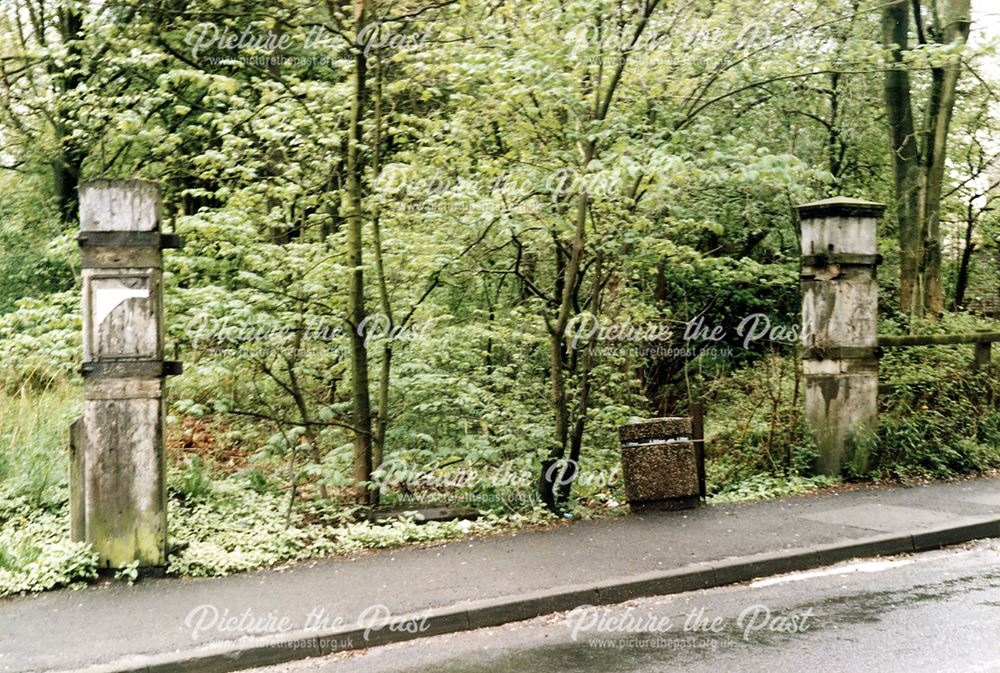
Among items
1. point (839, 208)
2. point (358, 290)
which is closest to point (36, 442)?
point (358, 290)

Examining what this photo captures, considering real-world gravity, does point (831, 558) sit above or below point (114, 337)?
below

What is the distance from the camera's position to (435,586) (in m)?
7.01

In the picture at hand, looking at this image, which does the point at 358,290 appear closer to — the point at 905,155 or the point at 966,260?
the point at 905,155

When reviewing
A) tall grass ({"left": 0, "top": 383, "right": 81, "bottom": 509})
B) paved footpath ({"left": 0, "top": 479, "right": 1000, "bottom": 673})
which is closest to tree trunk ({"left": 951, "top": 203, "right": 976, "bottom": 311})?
paved footpath ({"left": 0, "top": 479, "right": 1000, "bottom": 673})

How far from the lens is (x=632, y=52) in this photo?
30.3ft

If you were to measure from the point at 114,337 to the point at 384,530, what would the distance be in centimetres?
323

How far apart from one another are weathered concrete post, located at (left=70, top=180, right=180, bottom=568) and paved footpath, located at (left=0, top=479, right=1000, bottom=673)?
0.53 metres

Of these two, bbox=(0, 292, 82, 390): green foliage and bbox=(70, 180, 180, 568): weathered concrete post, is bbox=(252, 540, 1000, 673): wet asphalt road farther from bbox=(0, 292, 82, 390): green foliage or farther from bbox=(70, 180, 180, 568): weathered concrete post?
bbox=(0, 292, 82, 390): green foliage

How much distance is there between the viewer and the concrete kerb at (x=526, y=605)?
5.66 m

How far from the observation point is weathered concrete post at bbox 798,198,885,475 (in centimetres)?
1156

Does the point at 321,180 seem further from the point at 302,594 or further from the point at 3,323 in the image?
the point at 302,594

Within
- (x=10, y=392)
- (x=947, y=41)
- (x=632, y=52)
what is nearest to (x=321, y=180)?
(x=632, y=52)

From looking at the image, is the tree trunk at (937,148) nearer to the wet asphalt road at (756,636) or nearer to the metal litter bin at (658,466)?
the metal litter bin at (658,466)

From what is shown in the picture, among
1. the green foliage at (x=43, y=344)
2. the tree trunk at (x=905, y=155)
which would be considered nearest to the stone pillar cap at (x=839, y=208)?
the tree trunk at (x=905, y=155)
